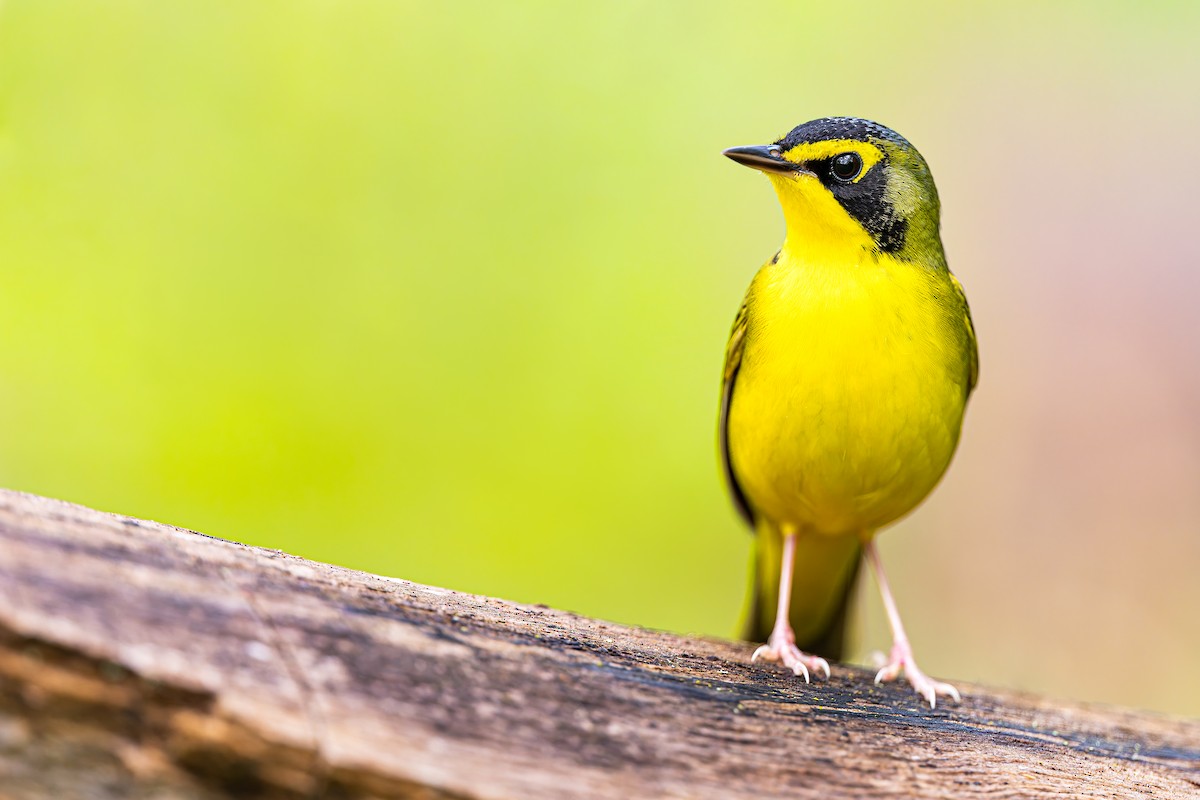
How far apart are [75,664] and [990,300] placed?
9.19 m

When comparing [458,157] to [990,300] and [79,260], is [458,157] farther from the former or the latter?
[990,300]

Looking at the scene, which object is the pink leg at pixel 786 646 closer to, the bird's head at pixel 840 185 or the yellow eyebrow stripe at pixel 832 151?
the bird's head at pixel 840 185

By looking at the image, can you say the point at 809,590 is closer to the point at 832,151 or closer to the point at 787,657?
the point at 787,657

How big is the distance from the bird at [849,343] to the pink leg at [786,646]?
0.01m

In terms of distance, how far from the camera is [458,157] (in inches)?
334

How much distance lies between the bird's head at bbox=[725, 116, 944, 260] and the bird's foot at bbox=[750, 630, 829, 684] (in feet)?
5.90

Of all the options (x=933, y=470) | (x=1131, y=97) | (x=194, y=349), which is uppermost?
(x=1131, y=97)

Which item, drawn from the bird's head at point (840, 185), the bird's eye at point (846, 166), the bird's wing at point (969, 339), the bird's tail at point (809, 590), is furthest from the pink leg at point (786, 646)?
the bird's eye at point (846, 166)

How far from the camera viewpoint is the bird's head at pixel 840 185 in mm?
4508

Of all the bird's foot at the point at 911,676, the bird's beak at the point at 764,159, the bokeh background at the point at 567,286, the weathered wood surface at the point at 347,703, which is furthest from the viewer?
the bokeh background at the point at 567,286

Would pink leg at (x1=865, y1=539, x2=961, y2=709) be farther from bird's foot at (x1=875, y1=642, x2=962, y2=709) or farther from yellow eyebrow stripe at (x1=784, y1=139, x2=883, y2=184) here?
yellow eyebrow stripe at (x1=784, y1=139, x2=883, y2=184)

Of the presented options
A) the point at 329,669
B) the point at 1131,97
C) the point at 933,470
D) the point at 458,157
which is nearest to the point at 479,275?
the point at 458,157

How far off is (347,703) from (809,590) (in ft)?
12.4

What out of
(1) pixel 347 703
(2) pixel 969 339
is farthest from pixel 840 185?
(1) pixel 347 703
